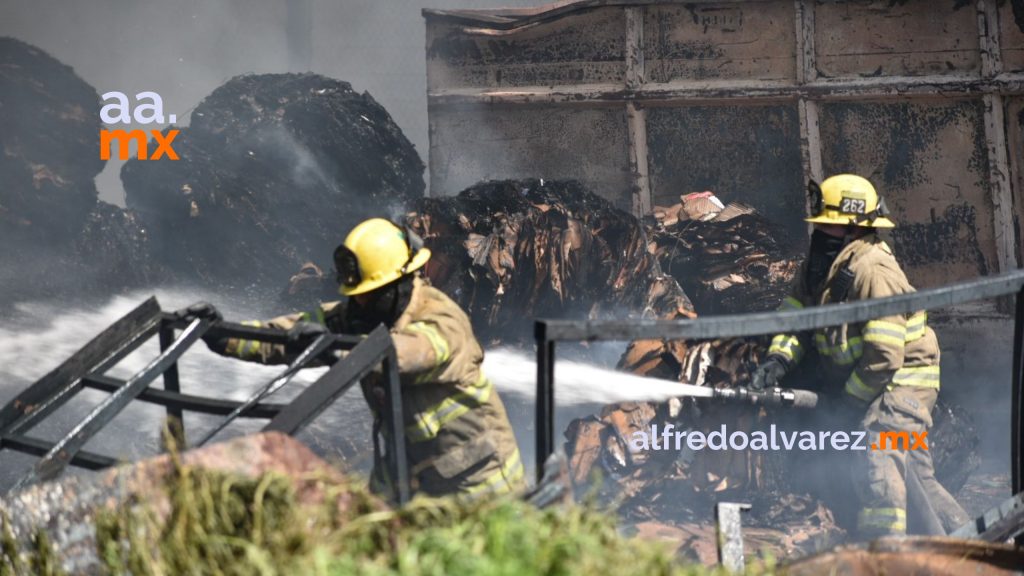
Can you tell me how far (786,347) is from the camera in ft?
17.5

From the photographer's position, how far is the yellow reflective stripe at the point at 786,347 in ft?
17.5

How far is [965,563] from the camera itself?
2.66 m

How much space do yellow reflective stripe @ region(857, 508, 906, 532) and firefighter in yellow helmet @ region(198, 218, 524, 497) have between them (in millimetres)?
1779

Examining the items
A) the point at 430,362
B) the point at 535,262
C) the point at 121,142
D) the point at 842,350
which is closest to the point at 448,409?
the point at 430,362

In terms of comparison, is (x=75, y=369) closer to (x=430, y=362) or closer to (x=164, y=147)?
(x=430, y=362)

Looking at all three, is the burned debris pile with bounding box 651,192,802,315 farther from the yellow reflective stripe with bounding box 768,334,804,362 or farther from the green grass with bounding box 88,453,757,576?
the green grass with bounding box 88,453,757,576

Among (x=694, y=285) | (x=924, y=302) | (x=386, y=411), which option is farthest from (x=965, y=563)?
(x=694, y=285)

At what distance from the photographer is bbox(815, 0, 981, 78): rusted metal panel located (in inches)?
287

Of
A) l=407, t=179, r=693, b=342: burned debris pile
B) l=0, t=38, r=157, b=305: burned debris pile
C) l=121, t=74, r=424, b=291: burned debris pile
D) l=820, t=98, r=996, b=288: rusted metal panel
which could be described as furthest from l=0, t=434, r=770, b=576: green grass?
l=820, t=98, r=996, b=288: rusted metal panel

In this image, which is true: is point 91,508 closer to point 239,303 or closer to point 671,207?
point 239,303

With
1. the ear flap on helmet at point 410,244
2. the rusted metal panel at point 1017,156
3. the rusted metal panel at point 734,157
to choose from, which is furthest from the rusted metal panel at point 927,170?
the ear flap on helmet at point 410,244

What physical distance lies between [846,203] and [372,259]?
2.53m

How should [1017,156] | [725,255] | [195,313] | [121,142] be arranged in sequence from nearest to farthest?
[195,313], [725,255], [1017,156], [121,142]

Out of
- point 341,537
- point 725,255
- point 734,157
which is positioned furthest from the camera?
point 734,157
